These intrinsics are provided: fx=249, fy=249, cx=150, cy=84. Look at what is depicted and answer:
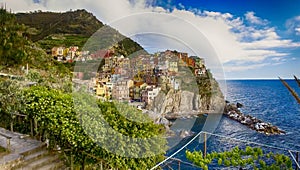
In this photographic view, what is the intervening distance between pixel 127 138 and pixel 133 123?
0.21 metres

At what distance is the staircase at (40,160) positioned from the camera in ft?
12.5

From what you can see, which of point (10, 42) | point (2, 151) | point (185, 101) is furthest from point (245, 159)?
point (185, 101)

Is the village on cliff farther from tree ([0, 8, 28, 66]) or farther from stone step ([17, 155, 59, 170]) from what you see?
stone step ([17, 155, 59, 170])

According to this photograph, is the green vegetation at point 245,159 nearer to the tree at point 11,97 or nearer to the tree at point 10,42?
the tree at point 11,97

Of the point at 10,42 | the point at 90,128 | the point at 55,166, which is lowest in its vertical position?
the point at 55,166

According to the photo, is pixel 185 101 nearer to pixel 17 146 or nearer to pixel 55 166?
pixel 55 166

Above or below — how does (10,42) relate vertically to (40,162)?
above

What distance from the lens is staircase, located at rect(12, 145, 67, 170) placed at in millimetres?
3814

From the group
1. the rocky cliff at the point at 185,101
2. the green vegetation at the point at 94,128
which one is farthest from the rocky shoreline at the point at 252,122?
the green vegetation at the point at 94,128

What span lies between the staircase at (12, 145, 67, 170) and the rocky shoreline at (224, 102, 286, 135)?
60.4 ft

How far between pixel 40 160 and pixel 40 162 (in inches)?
3.9

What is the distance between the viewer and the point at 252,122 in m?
21.9

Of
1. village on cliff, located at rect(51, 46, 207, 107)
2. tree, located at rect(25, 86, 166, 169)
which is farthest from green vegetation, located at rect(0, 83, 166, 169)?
village on cliff, located at rect(51, 46, 207, 107)

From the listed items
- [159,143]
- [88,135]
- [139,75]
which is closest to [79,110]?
[88,135]
